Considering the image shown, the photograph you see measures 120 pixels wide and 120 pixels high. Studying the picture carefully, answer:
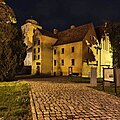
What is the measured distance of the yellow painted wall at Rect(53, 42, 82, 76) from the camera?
3871 centimetres

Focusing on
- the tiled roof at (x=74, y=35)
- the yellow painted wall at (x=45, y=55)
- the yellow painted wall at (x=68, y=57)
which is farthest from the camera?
the yellow painted wall at (x=45, y=55)

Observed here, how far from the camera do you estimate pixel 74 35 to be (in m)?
42.0

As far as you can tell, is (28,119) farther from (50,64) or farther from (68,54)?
(50,64)

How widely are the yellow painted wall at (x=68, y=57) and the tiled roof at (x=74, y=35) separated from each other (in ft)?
3.62

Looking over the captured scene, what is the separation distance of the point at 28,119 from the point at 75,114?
1594 millimetres

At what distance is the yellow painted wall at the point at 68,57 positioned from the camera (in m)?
38.7

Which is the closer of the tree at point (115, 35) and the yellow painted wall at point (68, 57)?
the tree at point (115, 35)

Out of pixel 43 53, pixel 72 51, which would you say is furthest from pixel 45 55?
pixel 72 51

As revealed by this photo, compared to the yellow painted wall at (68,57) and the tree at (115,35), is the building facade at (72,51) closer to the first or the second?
the yellow painted wall at (68,57)

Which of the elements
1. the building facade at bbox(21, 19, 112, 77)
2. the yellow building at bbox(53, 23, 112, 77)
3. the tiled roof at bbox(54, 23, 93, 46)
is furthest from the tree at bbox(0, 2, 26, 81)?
the tiled roof at bbox(54, 23, 93, 46)

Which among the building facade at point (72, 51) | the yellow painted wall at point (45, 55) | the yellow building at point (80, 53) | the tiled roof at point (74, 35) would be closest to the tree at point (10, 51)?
the building facade at point (72, 51)

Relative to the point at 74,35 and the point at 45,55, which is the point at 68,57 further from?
the point at 45,55

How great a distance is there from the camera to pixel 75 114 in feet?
19.8

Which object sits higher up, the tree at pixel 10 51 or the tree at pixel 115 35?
the tree at pixel 115 35
